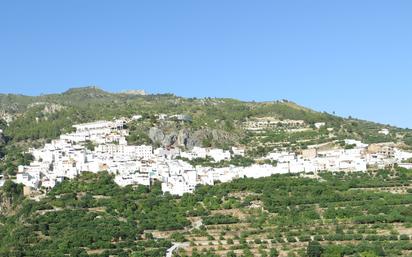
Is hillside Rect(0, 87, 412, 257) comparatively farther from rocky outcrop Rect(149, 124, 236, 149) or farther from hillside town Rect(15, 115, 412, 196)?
rocky outcrop Rect(149, 124, 236, 149)

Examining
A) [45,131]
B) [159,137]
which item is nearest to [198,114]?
[159,137]

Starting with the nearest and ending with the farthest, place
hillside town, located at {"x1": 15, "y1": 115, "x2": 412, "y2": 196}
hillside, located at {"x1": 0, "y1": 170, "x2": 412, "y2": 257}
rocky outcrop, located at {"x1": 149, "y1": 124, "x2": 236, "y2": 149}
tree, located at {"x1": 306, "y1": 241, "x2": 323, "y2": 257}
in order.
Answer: tree, located at {"x1": 306, "y1": 241, "x2": 323, "y2": 257}, hillside, located at {"x1": 0, "y1": 170, "x2": 412, "y2": 257}, hillside town, located at {"x1": 15, "y1": 115, "x2": 412, "y2": 196}, rocky outcrop, located at {"x1": 149, "y1": 124, "x2": 236, "y2": 149}

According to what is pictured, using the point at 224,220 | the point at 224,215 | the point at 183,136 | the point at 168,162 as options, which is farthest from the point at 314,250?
the point at 183,136

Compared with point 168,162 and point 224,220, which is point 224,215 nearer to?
point 224,220

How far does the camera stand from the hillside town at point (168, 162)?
57.1 meters

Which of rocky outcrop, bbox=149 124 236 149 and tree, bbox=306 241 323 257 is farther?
rocky outcrop, bbox=149 124 236 149

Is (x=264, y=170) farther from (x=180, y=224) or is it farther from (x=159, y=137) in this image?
(x=159, y=137)

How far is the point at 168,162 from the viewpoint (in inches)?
2542

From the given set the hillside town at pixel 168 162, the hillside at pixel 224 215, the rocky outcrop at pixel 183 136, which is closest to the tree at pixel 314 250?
the hillside at pixel 224 215

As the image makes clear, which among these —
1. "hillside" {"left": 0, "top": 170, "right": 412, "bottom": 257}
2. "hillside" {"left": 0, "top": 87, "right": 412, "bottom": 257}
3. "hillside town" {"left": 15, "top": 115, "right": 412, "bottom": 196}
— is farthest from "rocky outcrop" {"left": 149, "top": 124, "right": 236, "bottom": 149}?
"hillside" {"left": 0, "top": 170, "right": 412, "bottom": 257}

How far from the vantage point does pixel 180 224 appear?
4456cm

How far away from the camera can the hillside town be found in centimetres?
5709

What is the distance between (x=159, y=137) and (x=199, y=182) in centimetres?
2045

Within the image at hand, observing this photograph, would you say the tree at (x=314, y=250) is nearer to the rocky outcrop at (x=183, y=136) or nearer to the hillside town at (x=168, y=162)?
the hillside town at (x=168, y=162)
